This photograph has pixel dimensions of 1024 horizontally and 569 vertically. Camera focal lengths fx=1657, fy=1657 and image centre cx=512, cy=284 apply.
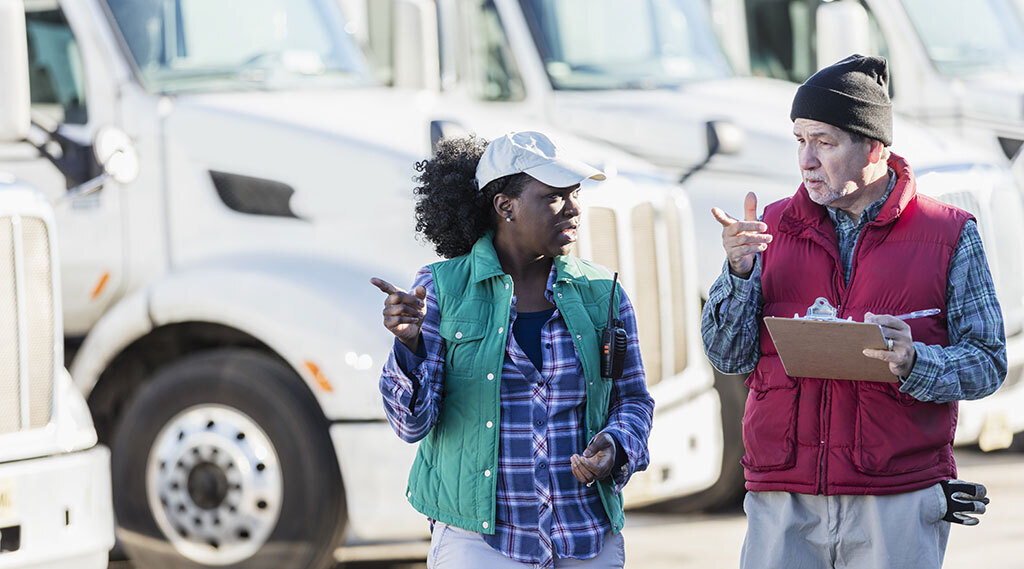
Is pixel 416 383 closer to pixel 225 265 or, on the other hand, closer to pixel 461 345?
pixel 461 345

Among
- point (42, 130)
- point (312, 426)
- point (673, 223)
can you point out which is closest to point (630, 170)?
point (673, 223)

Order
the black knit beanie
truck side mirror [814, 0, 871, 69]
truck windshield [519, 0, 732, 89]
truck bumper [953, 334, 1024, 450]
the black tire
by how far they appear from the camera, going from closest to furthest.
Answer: the black knit beanie
the black tire
truck bumper [953, 334, 1024, 450]
truck windshield [519, 0, 732, 89]
truck side mirror [814, 0, 871, 69]

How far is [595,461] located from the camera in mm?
3666

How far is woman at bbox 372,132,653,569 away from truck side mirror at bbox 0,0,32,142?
8.14 feet

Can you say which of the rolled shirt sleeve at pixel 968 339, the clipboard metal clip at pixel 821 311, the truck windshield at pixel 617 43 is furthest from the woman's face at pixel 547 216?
the truck windshield at pixel 617 43

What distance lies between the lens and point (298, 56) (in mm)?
7254

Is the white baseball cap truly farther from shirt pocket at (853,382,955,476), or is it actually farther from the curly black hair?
shirt pocket at (853,382,955,476)

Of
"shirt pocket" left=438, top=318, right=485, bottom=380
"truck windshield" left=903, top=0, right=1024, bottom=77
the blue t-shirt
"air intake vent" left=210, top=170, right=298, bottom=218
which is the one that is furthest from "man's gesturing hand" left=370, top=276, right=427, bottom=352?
"truck windshield" left=903, top=0, right=1024, bottom=77

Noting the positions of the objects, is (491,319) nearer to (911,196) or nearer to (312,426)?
(911,196)

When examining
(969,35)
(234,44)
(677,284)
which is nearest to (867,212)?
(677,284)

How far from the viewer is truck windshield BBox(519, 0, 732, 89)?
8695 mm

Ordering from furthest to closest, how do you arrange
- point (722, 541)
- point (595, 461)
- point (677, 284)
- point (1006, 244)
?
point (1006, 244)
point (722, 541)
point (677, 284)
point (595, 461)

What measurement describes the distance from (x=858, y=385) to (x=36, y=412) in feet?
10.3

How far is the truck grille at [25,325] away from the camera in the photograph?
5.69m
